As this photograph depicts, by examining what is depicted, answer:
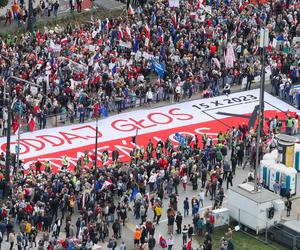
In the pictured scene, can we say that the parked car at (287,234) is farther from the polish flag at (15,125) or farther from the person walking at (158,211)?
the polish flag at (15,125)

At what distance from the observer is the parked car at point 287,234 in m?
61.6

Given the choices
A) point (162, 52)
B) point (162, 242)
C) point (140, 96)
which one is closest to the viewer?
point (162, 242)

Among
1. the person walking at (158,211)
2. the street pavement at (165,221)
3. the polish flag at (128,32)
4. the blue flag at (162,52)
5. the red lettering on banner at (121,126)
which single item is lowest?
the street pavement at (165,221)

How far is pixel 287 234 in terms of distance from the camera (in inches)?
2448

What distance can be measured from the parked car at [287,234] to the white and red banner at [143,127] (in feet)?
37.2

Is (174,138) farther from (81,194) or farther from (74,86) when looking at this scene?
(81,194)

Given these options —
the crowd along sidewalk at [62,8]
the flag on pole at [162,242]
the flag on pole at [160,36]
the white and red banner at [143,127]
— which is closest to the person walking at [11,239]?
the flag on pole at [162,242]

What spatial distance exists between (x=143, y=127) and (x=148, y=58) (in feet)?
22.0

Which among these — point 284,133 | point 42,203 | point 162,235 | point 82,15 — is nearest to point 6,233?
point 42,203

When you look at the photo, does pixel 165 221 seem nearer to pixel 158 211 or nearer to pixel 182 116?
pixel 158 211

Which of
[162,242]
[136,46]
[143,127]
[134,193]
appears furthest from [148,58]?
[162,242]

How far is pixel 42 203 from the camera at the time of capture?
6231 cm

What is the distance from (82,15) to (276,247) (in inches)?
1383

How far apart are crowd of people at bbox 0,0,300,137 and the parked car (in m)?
15.1
